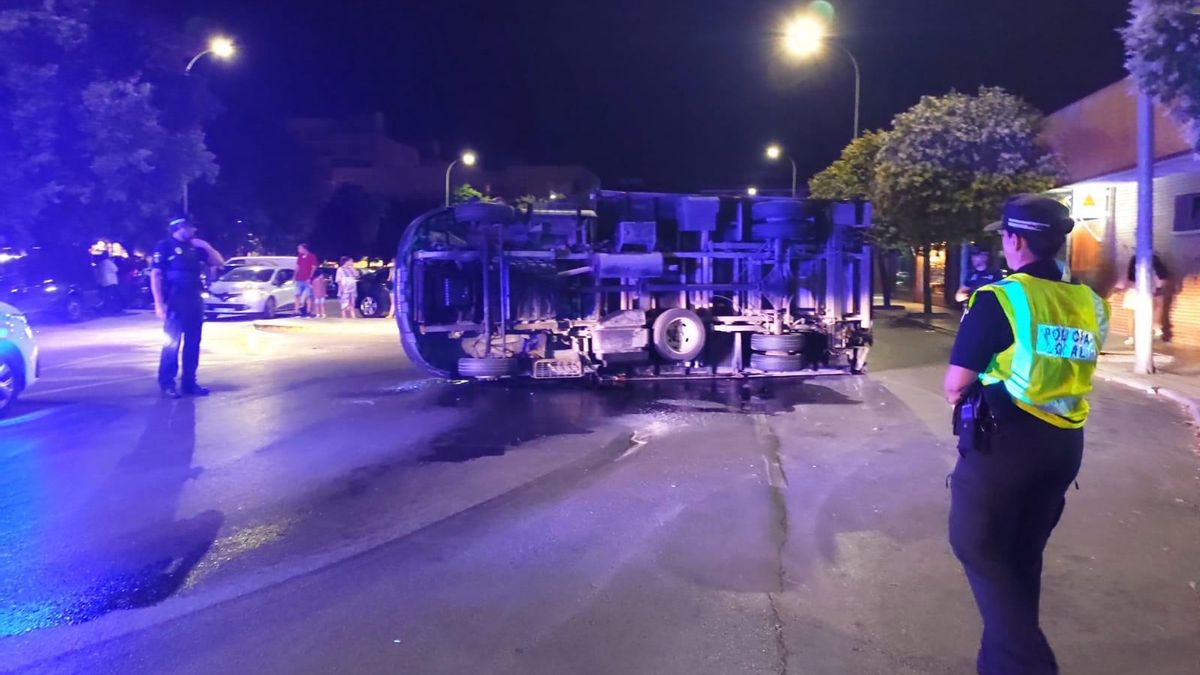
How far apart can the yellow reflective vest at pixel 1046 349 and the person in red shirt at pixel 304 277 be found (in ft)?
70.0

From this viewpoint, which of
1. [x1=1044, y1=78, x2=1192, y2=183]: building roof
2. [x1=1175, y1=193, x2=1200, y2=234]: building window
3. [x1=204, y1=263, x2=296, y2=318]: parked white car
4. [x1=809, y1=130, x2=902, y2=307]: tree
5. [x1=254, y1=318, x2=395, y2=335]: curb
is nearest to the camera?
[x1=1044, y1=78, x2=1192, y2=183]: building roof

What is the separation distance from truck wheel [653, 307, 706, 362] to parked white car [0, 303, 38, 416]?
6.78 metres

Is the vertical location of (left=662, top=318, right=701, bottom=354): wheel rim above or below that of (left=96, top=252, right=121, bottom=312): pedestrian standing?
below

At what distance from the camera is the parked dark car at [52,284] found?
2056cm

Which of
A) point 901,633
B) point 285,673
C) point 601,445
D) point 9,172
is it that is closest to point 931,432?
point 601,445

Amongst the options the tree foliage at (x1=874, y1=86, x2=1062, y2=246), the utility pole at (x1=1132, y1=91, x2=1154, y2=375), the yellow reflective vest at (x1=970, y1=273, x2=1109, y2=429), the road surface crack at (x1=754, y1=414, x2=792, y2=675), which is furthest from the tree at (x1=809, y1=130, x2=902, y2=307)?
the yellow reflective vest at (x1=970, y1=273, x2=1109, y2=429)

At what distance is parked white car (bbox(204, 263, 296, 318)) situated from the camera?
2283 cm

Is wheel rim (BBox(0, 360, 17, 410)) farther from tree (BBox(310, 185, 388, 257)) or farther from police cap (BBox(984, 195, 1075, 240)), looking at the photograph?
tree (BBox(310, 185, 388, 257))

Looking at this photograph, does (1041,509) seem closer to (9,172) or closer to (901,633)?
(901,633)

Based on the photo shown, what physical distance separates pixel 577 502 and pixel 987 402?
3.72 m

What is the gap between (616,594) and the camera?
190 inches

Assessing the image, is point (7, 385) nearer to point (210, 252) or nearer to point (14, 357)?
point (14, 357)

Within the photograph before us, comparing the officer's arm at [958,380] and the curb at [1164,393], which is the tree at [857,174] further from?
the officer's arm at [958,380]

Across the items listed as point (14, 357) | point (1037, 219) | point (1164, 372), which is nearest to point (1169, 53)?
point (1164, 372)
